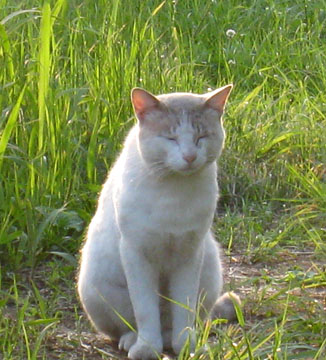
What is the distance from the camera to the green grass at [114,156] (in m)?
3.42

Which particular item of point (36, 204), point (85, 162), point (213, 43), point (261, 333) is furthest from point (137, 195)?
point (213, 43)

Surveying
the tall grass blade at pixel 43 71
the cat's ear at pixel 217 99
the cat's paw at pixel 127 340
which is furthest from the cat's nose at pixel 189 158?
the tall grass blade at pixel 43 71

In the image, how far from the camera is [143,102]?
10.8 ft

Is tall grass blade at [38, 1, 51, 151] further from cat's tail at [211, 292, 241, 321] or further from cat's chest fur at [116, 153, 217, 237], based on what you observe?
cat's tail at [211, 292, 241, 321]

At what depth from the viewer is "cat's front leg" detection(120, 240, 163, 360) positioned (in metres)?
3.26

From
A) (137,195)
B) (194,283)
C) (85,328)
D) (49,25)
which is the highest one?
(49,25)

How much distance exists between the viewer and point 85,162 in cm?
444

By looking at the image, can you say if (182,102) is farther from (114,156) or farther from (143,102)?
(114,156)

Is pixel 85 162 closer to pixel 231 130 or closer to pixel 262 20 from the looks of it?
pixel 231 130

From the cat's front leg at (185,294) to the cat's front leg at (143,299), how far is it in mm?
67

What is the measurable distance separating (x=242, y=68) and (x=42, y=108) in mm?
2280

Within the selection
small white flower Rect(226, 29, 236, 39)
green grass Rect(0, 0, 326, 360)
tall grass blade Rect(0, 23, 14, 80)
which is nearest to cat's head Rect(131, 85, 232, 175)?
green grass Rect(0, 0, 326, 360)

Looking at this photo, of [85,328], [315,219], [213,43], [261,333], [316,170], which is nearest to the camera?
[261,333]

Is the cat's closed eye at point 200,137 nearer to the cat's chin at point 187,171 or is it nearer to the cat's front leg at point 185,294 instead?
the cat's chin at point 187,171
